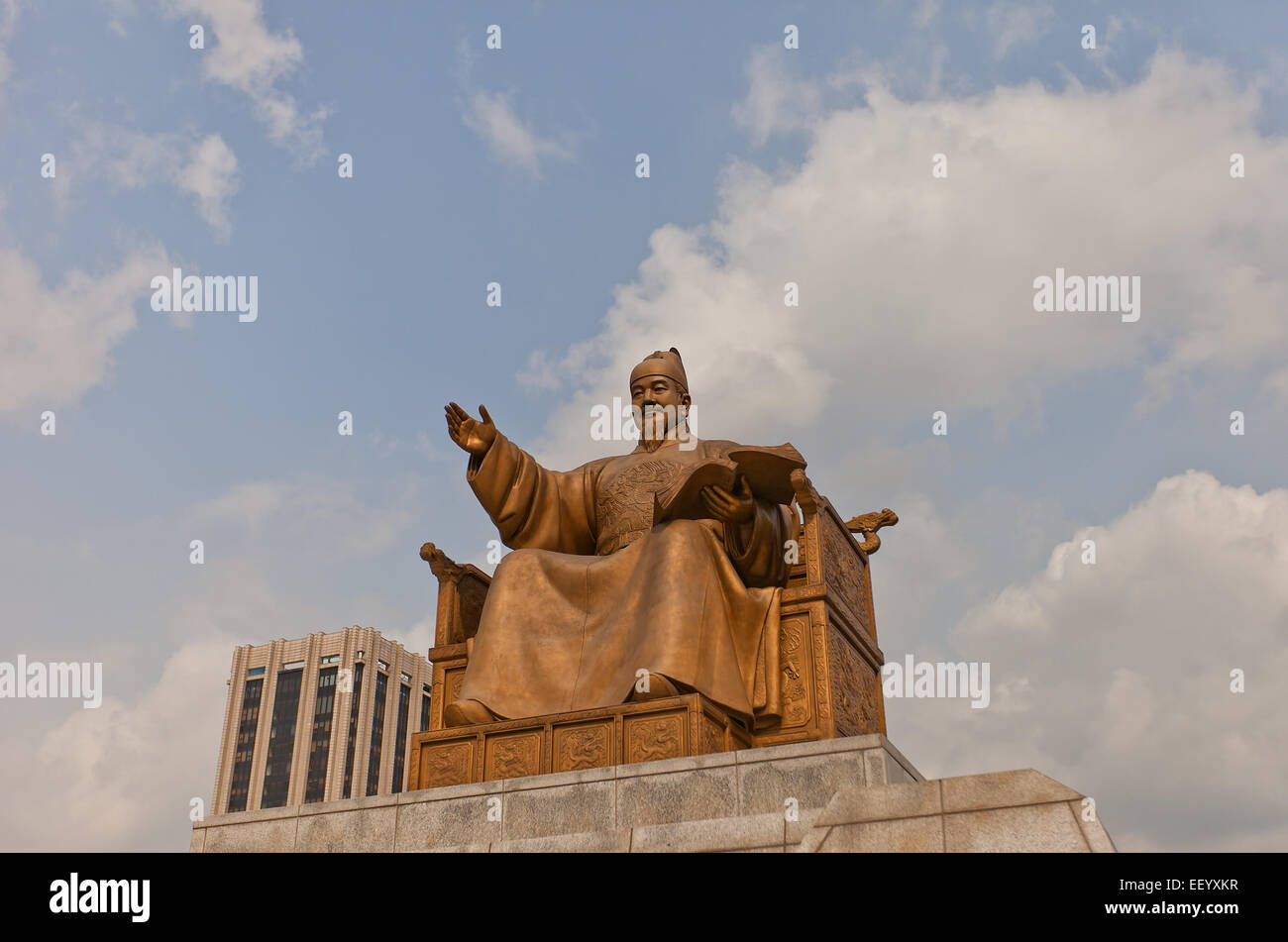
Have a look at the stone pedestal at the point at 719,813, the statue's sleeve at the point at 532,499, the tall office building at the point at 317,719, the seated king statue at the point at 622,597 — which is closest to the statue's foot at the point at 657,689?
the seated king statue at the point at 622,597

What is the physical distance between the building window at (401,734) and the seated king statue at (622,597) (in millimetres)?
48529

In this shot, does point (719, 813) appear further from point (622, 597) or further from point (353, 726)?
point (353, 726)

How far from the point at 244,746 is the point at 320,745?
4.37m

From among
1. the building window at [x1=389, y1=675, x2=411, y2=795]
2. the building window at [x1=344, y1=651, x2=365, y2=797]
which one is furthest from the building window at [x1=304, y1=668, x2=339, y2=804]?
the building window at [x1=389, y1=675, x2=411, y2=795]

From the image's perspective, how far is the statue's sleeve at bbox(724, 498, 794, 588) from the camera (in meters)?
7.25

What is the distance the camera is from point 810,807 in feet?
17.4

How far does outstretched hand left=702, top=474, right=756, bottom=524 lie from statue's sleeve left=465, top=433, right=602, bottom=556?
141 centimetres

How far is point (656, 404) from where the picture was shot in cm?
885
